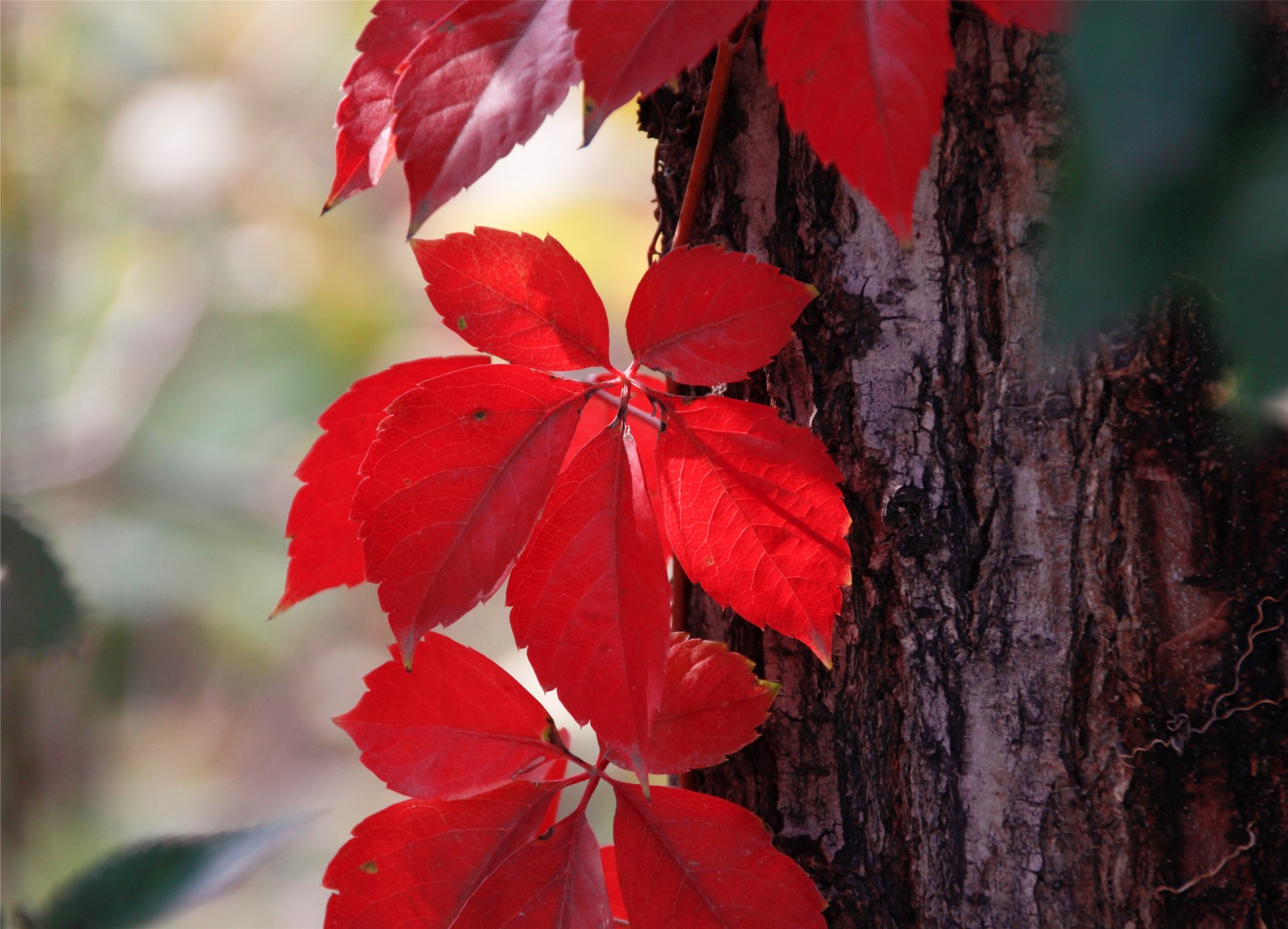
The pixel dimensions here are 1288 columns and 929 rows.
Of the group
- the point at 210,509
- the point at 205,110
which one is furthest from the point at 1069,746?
the point at 205,110

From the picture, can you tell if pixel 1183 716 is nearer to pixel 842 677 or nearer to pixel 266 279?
pixel 842 677

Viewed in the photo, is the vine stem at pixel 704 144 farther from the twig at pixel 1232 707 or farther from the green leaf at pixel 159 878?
the green leaf at pixel 159 878

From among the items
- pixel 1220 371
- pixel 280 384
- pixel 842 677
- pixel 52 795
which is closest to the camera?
pixel 1220 371

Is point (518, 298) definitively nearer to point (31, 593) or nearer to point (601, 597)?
point (601, 597)

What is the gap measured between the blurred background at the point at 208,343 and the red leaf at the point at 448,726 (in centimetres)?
153

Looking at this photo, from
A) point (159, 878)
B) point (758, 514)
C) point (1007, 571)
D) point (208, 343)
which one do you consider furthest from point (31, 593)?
point (208, 343)

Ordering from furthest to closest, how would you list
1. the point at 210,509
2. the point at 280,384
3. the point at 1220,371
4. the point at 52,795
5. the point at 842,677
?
the point at 280,384 → the point at 210,509 → the point at 52,795 → the point at 842,677 → the point at 1220,371

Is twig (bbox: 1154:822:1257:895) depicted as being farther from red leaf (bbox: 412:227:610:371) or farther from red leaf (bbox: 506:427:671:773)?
red leaf (bbox: 412:227:610:371)

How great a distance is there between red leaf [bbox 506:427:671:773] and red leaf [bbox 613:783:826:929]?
0.08m

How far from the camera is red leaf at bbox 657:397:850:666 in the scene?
0.38m

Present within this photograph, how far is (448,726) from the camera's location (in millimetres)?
437

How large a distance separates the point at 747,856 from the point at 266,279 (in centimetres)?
241

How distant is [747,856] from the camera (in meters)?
0.40

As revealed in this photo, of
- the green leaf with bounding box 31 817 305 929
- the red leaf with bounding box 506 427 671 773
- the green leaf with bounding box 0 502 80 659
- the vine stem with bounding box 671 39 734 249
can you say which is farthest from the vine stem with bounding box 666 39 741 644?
the green leaf with bounding box 0 502 80 659
